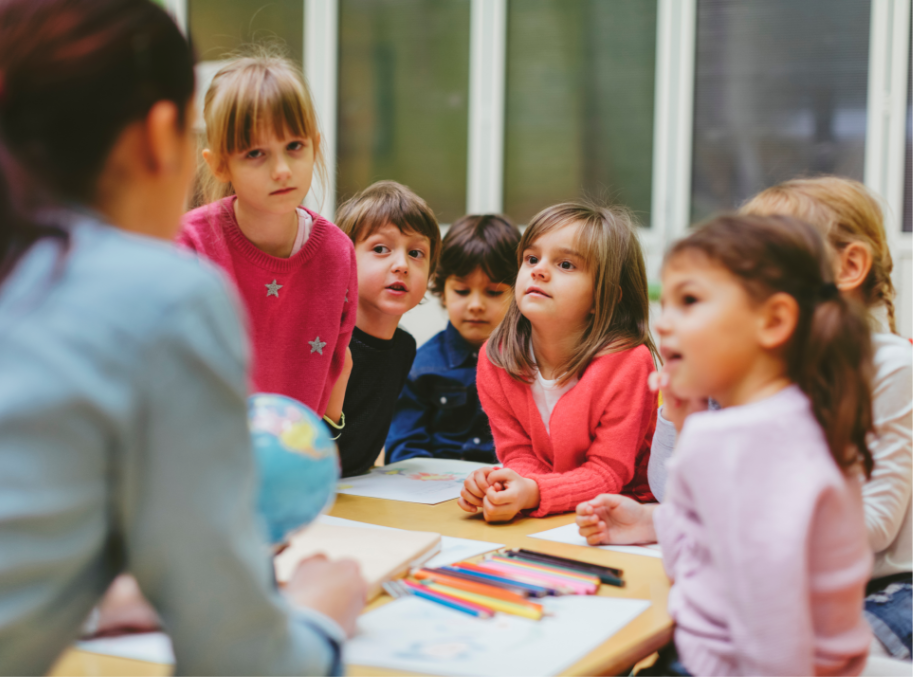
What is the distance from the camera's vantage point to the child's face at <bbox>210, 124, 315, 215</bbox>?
148 cm

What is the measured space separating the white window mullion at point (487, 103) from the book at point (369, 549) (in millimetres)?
3068

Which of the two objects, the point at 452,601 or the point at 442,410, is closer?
the point at 452,601

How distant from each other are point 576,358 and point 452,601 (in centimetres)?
86

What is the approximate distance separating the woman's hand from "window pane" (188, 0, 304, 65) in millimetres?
4020

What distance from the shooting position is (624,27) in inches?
154

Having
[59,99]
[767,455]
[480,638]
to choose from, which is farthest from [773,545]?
[59,99]

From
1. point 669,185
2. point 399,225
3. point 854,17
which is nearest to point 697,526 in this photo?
point 399,225

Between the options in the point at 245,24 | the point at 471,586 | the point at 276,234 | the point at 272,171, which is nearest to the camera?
Result: the point at 471,586

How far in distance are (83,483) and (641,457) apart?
4.48ft

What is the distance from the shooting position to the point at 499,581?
103cm

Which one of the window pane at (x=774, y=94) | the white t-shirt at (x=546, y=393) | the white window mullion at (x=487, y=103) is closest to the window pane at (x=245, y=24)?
the white window mullion at (x=487, y=103)

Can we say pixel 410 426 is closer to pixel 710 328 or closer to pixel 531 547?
pixel 531 547

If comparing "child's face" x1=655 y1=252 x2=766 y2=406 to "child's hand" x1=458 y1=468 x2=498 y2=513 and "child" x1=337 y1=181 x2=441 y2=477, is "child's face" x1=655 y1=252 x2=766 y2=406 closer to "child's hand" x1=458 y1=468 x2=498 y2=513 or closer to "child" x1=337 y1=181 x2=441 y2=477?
"child's hand" x1=458 y1=468 x2=498 y2=513

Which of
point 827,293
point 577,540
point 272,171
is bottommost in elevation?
point 577,540
